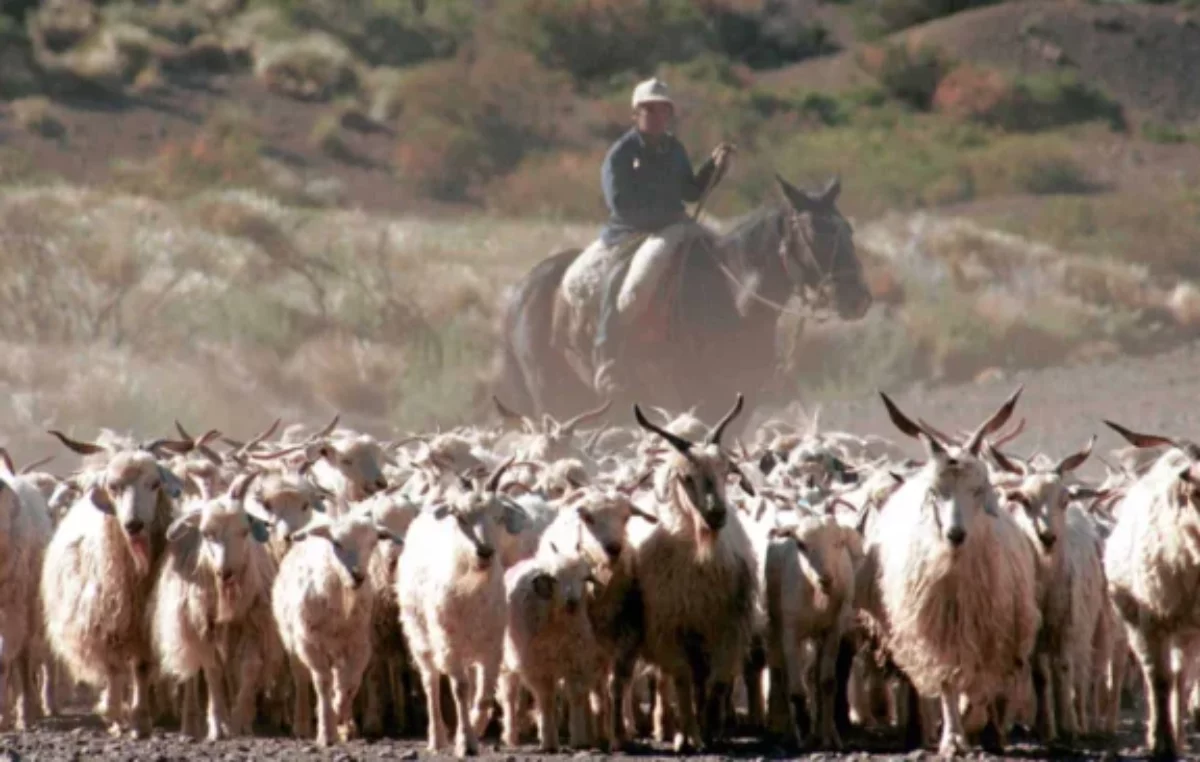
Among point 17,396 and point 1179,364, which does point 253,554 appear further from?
point 1179,364

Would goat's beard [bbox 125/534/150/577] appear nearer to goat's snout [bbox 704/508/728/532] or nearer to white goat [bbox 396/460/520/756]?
white goat [bbox 396/460/520/756]

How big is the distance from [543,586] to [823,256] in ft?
35.0

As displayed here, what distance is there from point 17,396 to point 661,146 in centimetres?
1178

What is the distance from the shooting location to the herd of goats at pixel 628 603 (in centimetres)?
1491

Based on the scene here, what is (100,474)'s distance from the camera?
55.5 ft

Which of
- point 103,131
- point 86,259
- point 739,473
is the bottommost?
point 739,473

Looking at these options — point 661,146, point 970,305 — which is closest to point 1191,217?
point 970,305

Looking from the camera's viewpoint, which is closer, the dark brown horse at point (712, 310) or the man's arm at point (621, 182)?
the dark brown horse at point (712, 310)

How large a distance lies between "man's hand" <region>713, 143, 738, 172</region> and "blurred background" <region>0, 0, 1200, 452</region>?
963 centimetres

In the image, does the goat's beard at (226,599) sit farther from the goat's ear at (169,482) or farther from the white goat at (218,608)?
the goat's ear at (169,482)

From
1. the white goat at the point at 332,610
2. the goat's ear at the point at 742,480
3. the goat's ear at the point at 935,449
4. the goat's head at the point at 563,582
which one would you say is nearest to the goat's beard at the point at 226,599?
the white goat at the point at 332,610

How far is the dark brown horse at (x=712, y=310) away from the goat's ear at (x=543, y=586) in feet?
34.3

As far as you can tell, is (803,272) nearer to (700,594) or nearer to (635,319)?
(635,319)

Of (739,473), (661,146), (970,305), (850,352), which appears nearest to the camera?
(739,473)
